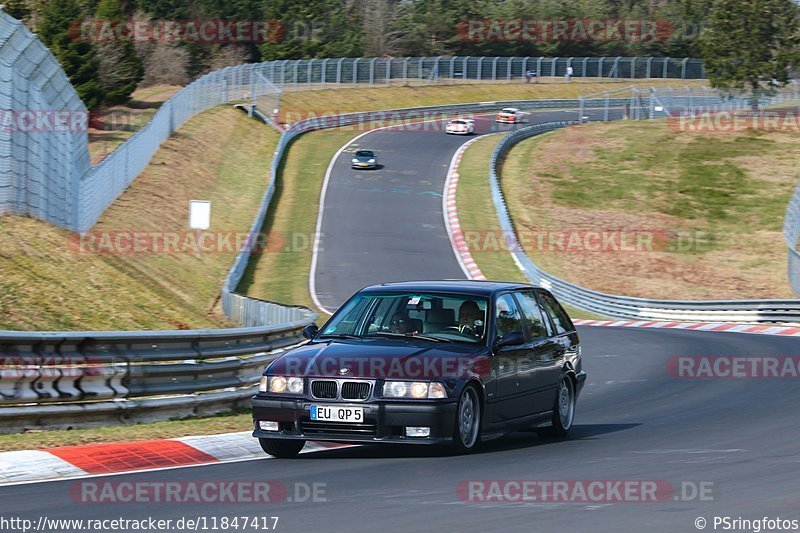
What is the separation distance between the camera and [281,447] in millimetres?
9945

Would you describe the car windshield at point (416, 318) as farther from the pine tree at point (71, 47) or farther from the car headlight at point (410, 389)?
the pine tree at point (71, 47)

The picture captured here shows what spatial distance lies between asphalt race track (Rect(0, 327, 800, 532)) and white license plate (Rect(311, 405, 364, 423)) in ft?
1.17

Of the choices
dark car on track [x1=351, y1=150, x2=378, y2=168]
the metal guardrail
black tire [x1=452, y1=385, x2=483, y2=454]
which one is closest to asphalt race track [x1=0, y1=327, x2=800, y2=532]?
black tire [x1=452, y1=385, x2=483, y2=454]

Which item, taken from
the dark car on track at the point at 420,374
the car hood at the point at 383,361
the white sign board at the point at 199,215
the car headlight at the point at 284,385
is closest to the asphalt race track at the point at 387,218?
the white sign board at the point at 199,215

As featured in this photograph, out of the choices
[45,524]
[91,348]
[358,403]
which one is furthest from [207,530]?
[91,348]

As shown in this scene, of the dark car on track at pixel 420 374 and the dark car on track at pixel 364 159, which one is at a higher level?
the dark car on track at pixel 364 159

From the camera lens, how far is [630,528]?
21.9ft

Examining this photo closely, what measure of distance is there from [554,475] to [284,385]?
7.96 feet

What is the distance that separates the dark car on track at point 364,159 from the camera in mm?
56781

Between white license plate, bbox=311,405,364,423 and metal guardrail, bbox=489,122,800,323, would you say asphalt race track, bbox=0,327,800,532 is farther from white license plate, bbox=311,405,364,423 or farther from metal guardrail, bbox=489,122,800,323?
metal guardrail, bbox=489,122,800,323

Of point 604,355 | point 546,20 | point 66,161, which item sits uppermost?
point 546,20

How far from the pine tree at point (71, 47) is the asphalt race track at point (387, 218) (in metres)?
12.1

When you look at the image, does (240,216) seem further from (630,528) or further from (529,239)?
(630,528)

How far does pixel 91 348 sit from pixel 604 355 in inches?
559
